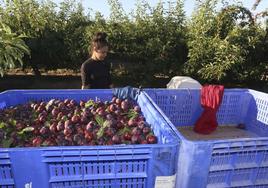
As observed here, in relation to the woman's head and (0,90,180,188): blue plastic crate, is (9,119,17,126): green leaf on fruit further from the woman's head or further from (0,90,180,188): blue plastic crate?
the woman's head

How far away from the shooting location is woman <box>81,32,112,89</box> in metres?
3.41

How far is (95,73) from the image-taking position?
138 inches

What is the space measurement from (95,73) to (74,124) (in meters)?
1.47

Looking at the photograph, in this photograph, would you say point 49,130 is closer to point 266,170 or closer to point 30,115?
point 30,115

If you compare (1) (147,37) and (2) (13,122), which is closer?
(2) (13,122)

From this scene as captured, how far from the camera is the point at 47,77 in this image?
740 cm

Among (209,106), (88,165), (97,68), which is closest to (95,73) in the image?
(97,68)

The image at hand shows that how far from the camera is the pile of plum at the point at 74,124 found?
1.80 metres

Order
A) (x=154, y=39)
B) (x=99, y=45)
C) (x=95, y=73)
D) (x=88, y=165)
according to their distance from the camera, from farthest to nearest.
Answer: (x=154, y=39) < (x=95, y=73) < (x=99, y=45) < (x=88, y=165)

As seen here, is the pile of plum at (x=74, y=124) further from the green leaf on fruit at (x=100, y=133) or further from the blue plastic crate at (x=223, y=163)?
the blue plastic crate at (x=223, y=163)

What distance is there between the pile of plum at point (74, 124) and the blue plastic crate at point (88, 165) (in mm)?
257

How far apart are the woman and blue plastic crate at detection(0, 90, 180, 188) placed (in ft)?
6.63

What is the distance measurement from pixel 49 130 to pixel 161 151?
0.80 meters

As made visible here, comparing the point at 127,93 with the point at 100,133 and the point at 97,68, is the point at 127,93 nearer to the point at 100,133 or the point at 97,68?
the point at 100,133
